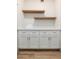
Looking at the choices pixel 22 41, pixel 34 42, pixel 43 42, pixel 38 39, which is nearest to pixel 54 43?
pixel 43 42

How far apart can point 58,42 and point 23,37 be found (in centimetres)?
124

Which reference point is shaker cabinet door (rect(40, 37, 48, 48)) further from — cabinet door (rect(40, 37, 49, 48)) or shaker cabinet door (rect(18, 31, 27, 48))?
shaker cabinet door (rect(18, 31, 27, 48))

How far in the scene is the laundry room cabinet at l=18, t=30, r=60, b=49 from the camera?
522 centimetres

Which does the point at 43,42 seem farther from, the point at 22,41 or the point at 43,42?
the point at 22,41

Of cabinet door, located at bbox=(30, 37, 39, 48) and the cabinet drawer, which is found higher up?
the cabinet drawer

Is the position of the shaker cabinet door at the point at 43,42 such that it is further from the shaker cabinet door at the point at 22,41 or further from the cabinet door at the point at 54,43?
the shaker cabinet door at the point at 22,41

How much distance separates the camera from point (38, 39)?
17.2 feet

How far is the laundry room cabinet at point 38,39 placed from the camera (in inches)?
206

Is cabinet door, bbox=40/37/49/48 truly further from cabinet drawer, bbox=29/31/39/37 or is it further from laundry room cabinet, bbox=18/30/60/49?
cabinet drawer, bbox=29/31/39/37

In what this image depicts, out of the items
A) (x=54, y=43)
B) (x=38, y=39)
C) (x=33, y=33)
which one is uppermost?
(x=33, y=33)

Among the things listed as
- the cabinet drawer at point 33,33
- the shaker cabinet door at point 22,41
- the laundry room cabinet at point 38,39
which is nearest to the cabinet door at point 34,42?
the laundry room cabinet at point 38,39

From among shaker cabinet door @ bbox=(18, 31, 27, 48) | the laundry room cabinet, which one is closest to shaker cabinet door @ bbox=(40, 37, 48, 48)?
the laundry room cabinet

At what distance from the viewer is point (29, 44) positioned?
5.22 metres
